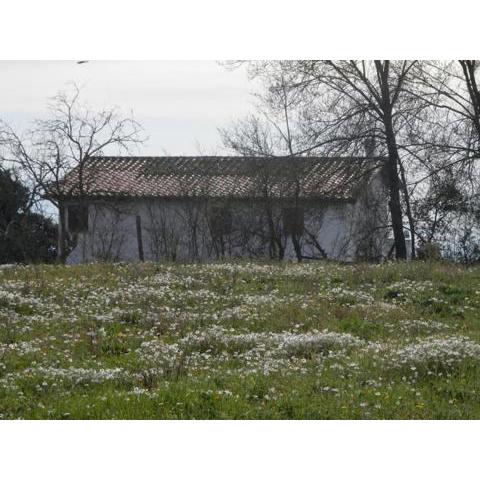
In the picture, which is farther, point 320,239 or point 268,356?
point 320,239

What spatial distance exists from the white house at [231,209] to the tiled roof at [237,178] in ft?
0.10

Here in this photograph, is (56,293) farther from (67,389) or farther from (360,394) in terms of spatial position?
(360,394)

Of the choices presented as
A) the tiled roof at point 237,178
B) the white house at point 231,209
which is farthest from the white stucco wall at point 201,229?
the tiled roof at point 237,178

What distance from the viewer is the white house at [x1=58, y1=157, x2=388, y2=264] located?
25047 millimetres

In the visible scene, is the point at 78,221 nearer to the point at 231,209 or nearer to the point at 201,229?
the point at 201,229

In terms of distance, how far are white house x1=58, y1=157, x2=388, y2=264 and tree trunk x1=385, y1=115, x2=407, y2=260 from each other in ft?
1.11

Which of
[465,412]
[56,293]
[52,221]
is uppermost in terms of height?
[52,221]

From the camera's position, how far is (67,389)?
35.8ft

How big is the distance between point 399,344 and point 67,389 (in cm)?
507

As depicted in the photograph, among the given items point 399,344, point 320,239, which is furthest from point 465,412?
point 320,239

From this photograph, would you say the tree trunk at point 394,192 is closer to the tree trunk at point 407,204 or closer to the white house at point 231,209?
the tree trunk at point 407,204

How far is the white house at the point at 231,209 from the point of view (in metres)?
25.0

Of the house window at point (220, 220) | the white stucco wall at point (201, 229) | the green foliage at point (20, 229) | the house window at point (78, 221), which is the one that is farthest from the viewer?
the green foliage at point (20, 229)

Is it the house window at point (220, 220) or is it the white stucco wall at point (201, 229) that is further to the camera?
the house window at point (220, 220)
